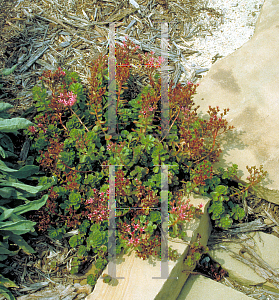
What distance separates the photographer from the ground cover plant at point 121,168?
2498 millimetres

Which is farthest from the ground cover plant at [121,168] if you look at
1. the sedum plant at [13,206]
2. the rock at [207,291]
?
the rock at [207,291]

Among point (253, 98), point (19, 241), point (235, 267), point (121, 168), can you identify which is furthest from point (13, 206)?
point (253, 98)

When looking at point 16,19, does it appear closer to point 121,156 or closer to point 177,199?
point 121,156

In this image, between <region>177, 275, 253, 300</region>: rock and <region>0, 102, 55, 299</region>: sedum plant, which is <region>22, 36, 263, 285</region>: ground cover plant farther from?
<region>177, 275, 253, 300</region>: rock

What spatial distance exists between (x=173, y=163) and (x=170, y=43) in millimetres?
1942

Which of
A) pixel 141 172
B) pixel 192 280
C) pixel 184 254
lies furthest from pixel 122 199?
pixel 192 280

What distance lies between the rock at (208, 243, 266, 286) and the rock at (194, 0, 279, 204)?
0.66 meters

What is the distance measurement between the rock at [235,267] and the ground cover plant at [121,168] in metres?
0.35

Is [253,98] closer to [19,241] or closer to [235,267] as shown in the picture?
[235,267]

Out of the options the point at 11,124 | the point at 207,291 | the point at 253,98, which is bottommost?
the point at 207,291

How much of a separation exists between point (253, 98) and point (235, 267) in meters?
1.94

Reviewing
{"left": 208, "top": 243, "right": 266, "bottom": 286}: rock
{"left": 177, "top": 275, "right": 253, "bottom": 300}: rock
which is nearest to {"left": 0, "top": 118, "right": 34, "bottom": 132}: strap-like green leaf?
{"left": 177, "top": 275, "right": 253, "bottom": 300}: rock

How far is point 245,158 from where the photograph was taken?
3.10 meters

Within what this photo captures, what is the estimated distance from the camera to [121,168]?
258cm
